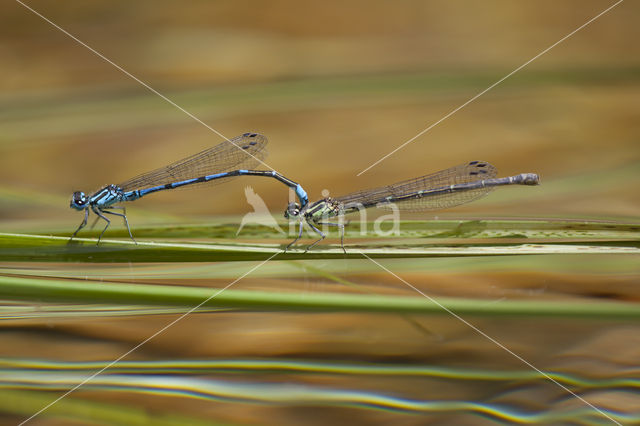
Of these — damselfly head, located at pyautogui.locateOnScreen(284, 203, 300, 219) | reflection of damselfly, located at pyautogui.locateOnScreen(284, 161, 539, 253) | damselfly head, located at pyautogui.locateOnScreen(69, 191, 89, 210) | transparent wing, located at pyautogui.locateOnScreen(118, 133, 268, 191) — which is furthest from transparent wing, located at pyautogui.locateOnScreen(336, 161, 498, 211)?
damselfly head, located at pyautogui.locateOnScreen(69, 191, 89, 210)

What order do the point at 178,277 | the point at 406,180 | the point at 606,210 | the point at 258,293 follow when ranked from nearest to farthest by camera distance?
the point at 258,293 < the point at 178,277 < the point at 606,210 < the point at 406,180

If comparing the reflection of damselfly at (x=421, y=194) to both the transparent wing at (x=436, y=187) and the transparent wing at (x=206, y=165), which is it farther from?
the transparent wing at (x=206, y=165)

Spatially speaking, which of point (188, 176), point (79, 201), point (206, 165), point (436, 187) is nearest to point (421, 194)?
point (436, 187)

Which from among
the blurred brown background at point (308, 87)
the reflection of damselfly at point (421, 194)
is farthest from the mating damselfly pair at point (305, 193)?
the blurred brown background at point (308, 87)

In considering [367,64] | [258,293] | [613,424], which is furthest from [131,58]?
[613,424]

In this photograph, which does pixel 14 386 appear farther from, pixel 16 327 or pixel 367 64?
pixel 367 64

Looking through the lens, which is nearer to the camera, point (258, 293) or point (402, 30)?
point (258, 293)

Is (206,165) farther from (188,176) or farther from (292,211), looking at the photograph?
(292,211)
